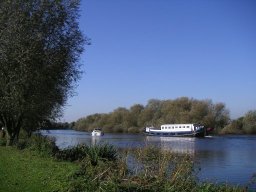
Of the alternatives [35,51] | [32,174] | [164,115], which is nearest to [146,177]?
[32,174]

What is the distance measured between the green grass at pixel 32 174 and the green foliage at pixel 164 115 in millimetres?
101875

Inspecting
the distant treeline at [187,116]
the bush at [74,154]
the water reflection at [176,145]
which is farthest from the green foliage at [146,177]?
the distant treeline at [187,116]

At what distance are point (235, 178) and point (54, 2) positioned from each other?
1438 cm

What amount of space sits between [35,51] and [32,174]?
35.7 feet

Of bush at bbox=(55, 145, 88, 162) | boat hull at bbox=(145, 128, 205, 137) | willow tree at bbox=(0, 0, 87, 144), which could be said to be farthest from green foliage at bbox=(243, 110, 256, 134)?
bush at bbox=(55, 145, 88, 162)

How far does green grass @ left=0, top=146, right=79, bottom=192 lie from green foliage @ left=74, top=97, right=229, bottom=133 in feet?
334

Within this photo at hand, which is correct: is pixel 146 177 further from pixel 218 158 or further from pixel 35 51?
pixel 218 158

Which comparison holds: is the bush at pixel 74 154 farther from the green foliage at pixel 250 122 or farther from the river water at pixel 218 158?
the green foliage at pixel 250 122

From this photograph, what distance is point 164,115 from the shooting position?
127 m

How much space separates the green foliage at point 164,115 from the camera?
119250 mm

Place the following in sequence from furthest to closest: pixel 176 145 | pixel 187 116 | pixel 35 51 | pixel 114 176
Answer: pixel 187 116 < pixel 176 145 < pixel 35 51 < pixel 114 176

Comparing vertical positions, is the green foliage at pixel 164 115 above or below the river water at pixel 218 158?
above

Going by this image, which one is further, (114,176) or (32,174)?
(32,174)

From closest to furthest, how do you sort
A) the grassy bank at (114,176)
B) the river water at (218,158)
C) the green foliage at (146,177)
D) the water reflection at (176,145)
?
the green foliage at (146,177) → the grassy bank at (114,176) → the water reflection at (176,145) → the river water at (218,158)
